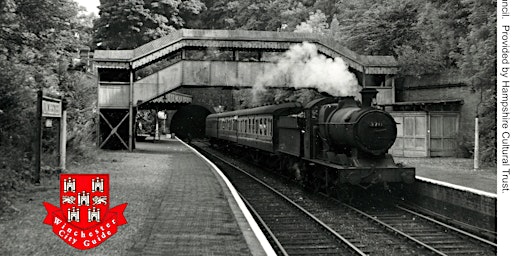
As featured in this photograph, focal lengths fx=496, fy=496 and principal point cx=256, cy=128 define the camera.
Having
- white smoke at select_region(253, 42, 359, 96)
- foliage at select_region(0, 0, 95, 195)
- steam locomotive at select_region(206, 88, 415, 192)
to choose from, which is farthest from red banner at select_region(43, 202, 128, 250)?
white smoke at select_region(253, 42, 359, 96)

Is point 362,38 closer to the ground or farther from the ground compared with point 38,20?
farther from the ground

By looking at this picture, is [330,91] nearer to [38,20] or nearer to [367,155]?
[367,155]

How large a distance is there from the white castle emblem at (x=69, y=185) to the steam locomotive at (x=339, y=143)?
7.57 metres

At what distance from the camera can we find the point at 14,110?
12.9m

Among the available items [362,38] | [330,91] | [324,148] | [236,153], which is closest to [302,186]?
[324,148]

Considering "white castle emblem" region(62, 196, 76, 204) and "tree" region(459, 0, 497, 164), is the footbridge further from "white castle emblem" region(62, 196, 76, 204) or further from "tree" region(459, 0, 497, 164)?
"white castle emblem" region(62, 196, 76, 204)

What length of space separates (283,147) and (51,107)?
7.50 m

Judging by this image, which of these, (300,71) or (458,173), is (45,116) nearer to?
(458,173)

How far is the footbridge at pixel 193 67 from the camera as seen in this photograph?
2595 centimetres

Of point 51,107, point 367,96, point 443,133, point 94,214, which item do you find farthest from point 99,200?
point 443,133

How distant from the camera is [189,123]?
5522 cm

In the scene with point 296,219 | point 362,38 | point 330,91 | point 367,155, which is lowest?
point 296,219

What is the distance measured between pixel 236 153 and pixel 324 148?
16.5 meters

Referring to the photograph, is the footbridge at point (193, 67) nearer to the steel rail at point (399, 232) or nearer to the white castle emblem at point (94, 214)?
the steel rail at point (399, 232)
